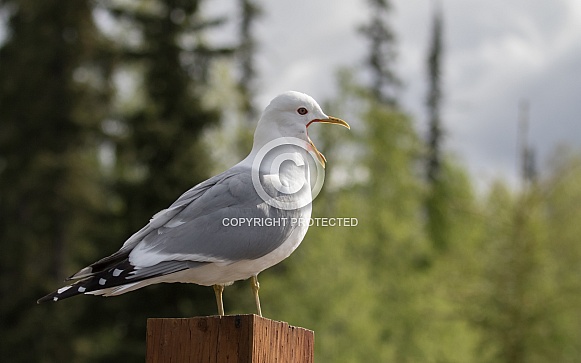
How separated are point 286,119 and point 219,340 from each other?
1898mm

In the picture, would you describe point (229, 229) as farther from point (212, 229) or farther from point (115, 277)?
point (115, 277)

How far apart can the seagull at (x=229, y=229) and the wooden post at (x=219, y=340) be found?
22.5 inches

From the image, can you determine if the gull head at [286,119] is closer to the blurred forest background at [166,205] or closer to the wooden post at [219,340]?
the wooden post at [219,340]

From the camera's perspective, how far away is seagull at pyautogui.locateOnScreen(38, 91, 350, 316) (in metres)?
4.14

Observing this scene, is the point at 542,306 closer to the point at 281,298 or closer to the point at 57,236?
A: the point at 281,298

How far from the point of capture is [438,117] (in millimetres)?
46344

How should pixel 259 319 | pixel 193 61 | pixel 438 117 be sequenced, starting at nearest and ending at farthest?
pixel 259 319 → pixel 193 61 → pixel 438 117

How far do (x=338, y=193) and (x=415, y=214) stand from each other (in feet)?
13.8

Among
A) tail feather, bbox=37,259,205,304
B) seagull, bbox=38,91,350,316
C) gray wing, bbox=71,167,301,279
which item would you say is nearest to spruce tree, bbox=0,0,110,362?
seagull, bbox=38,91,350,316

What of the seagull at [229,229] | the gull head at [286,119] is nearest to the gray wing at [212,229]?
the seagull at [229,229]

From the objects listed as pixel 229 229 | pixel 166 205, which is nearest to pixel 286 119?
pixel 229 229

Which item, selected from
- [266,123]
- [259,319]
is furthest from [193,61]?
[259,319]

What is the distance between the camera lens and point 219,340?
11.1 ft

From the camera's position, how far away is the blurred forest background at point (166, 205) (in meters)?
15.3
